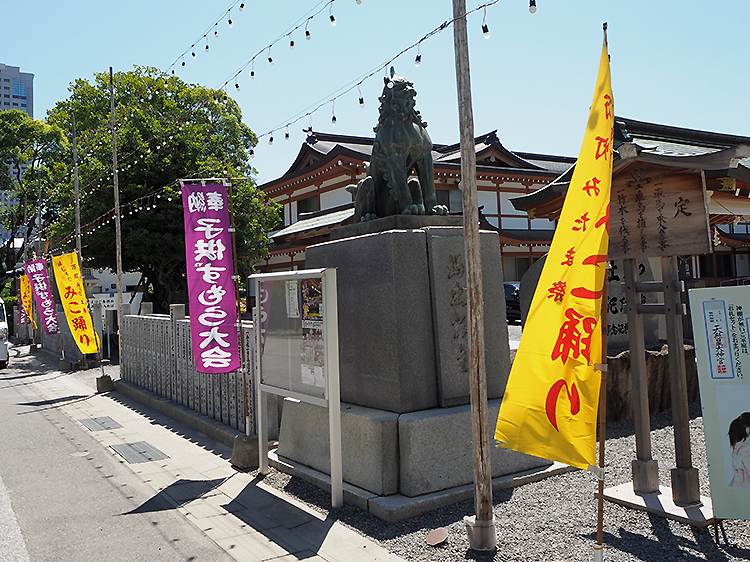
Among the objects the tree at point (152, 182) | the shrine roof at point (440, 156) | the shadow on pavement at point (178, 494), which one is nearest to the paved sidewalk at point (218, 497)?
the shadow on pavement at point (178, 494)

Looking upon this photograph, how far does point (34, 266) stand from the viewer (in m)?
17.7

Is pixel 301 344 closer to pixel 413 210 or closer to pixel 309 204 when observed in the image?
pixel 413 210

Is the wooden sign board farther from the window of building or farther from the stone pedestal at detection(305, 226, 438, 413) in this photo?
the window of building

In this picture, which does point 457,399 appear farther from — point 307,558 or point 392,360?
point 307,558

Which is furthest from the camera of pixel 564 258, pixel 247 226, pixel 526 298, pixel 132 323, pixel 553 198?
pixel 247 226

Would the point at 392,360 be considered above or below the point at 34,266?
below

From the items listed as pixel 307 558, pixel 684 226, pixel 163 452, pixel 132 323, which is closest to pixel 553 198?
pixel 684 226

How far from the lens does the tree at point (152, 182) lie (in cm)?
2003

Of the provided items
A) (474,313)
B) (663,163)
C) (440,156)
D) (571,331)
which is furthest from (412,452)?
(440,156)

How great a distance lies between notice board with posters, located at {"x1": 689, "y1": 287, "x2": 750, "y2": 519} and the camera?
3.82 meters

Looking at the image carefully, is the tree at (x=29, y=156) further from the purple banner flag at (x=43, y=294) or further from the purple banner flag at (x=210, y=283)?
the purple banner flag at (x=210, y=283)

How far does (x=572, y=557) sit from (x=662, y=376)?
15.9 feet

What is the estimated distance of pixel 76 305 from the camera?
528 inches

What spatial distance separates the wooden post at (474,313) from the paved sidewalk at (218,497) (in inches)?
28.5
